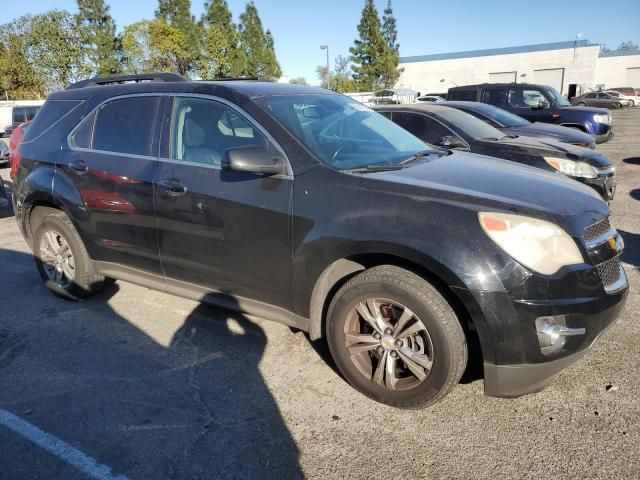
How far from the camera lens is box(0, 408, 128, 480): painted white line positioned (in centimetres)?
237

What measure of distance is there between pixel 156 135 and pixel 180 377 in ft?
5.63

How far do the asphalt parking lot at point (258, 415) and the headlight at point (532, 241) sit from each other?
0.90 meters

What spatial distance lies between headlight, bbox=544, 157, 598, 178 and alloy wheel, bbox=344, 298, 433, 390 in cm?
454

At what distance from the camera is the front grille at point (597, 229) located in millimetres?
2580

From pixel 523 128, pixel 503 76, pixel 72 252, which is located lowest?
pixel 72 252

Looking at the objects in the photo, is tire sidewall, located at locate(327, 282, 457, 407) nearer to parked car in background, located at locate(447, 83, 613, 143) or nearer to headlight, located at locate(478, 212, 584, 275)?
headlight, located at locate(478, 212, 584, 275)

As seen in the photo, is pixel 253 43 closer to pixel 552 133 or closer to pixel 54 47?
pixel 54 47

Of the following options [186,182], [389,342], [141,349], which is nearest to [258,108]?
[186,182]

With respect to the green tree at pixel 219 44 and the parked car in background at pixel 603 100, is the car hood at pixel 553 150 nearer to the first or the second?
the parked car in background at pixel 603 100

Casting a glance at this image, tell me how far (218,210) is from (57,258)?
6.92 ft

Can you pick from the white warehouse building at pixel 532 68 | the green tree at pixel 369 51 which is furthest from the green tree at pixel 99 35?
the white warehouse building at pixel 532 68

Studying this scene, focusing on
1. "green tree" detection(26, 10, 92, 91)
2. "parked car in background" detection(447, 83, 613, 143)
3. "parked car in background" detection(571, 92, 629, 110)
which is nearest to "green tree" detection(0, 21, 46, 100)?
"green tree" detection(26, 10, 92, 91)

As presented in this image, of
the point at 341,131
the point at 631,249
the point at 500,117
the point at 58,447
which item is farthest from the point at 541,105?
the point at 58,447

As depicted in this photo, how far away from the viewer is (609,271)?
8.70 feet
